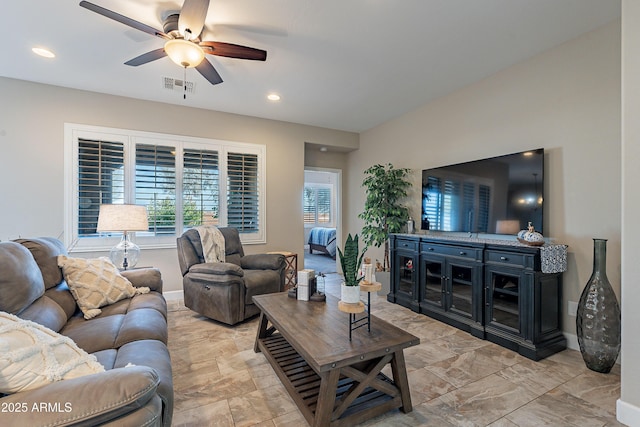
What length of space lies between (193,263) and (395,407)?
8.56 ft

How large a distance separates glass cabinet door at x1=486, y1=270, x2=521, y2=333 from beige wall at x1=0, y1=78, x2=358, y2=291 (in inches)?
123

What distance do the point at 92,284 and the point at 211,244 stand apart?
146 centimetres

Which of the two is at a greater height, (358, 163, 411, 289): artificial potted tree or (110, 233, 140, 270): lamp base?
(358, 163, 411, 289): artificial potted tree

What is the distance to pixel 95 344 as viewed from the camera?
1633 millimetres

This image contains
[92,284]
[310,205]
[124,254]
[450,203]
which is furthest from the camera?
[310,205]

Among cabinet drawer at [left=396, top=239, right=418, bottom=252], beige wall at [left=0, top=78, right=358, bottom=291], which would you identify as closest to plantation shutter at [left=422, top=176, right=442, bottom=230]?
cabinet drawer at [left=396, top=239, right=418, bottom=252]

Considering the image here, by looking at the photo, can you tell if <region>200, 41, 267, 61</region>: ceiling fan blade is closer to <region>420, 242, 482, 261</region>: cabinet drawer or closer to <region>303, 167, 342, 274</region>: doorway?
<region>420, 242, 482, 261</region>: cabinet drawer

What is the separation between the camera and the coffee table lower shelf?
1.64 metres

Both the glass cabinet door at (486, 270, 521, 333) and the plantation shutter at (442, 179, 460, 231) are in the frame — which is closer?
the glass cabinet door at (486, 270, 521, 333)

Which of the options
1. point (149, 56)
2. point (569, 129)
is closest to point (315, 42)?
point (149, 56)

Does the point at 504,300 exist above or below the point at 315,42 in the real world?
below

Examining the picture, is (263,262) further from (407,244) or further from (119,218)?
(407,244)

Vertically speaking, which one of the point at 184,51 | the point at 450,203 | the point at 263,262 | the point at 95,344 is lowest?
the point at 95,344

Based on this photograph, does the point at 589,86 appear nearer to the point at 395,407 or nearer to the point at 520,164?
the point at 520,164
